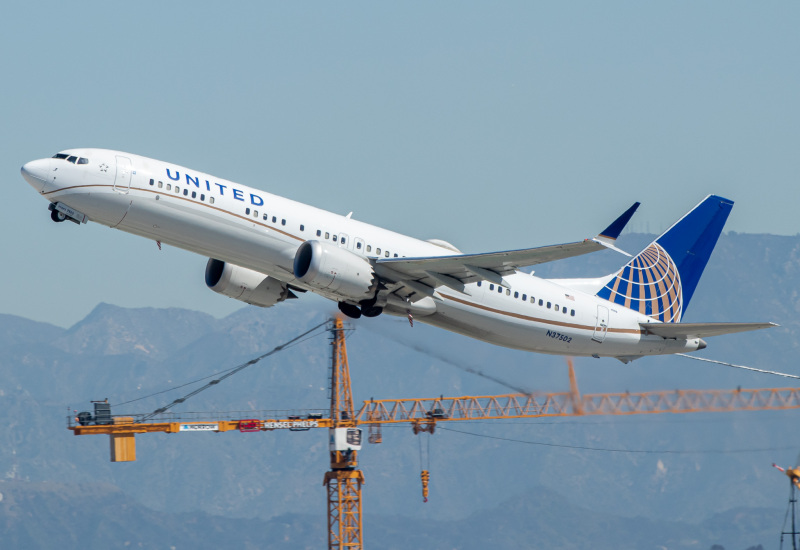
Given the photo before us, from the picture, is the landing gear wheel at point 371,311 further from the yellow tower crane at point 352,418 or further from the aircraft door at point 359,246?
the yellow tower crane at point 352,418

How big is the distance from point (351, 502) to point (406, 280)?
161 ft

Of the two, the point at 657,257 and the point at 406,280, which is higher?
the point at 657,257

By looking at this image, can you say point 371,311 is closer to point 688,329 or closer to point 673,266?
point 688,329

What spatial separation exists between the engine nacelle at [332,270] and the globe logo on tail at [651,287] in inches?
619

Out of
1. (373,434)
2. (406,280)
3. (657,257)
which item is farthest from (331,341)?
(406,280)

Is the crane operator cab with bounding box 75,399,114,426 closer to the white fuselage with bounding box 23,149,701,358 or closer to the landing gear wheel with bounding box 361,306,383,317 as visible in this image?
the white fuselage with bounding box 23,149,701,358

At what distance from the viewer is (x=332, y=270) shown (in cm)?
5025

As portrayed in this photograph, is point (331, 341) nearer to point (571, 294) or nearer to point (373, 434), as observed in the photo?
point (373, 434)

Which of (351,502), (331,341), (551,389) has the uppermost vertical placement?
(331,341)

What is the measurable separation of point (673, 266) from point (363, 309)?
21.5m

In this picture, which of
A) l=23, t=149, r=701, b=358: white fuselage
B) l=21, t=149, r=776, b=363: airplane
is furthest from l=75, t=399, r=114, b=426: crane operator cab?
l=23, t=149, r=701, b=358: white fuselage

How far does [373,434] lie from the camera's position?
102 m

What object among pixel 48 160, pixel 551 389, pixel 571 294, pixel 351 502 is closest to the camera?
pixel 48 160

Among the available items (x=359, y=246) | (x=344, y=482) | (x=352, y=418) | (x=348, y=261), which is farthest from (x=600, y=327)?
(x=352, y=418)
